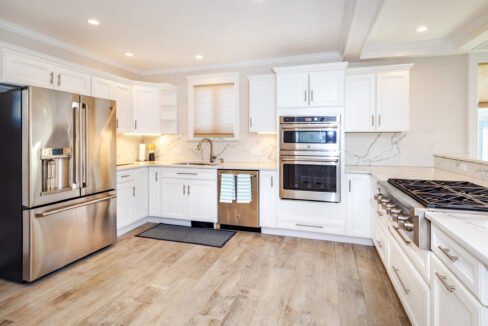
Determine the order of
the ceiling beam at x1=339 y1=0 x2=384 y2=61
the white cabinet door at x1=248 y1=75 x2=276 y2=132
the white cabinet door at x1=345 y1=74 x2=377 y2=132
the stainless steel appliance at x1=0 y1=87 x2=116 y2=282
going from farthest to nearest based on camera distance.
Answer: the white cabinet door at x1=248 y1=75 x2=276 y2=132 → the white cabinet door at x1=345 y1=74 x2=377 y2=132 → the stainless steel appliance at x1=0 y1=87 x2=116 y2=282 → the ceiling beam at x1=339 y1=0 x2=384 y2=61

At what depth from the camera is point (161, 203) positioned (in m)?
4.11

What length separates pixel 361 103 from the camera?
344 centimetres

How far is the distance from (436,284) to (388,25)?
2.71 metres

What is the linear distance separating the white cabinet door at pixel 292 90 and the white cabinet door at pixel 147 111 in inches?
79.5

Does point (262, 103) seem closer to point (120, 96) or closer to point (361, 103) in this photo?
point (361, 103)

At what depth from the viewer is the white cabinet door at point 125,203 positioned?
355 cm

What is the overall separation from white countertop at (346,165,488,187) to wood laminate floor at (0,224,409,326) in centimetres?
93

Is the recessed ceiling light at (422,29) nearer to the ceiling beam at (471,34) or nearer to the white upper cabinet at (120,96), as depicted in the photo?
the ceiling beam at (471,34)

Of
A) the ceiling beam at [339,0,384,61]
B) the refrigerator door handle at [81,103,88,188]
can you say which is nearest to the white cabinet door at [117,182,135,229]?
the refrigerator door handle at [81,103,88,188]

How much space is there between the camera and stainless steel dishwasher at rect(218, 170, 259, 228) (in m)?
3.67

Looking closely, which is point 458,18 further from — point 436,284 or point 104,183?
point 104,183

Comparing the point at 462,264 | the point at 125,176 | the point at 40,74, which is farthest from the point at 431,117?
the point at 40,74

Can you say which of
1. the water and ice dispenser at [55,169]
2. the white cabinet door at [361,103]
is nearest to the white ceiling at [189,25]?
the white cabinet door at [361,103]

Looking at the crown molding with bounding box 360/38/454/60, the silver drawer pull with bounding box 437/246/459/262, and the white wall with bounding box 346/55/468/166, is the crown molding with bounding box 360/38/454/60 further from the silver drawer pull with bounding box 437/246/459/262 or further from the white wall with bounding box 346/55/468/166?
the silver drawer pull with bounding box 437/246/459/262
